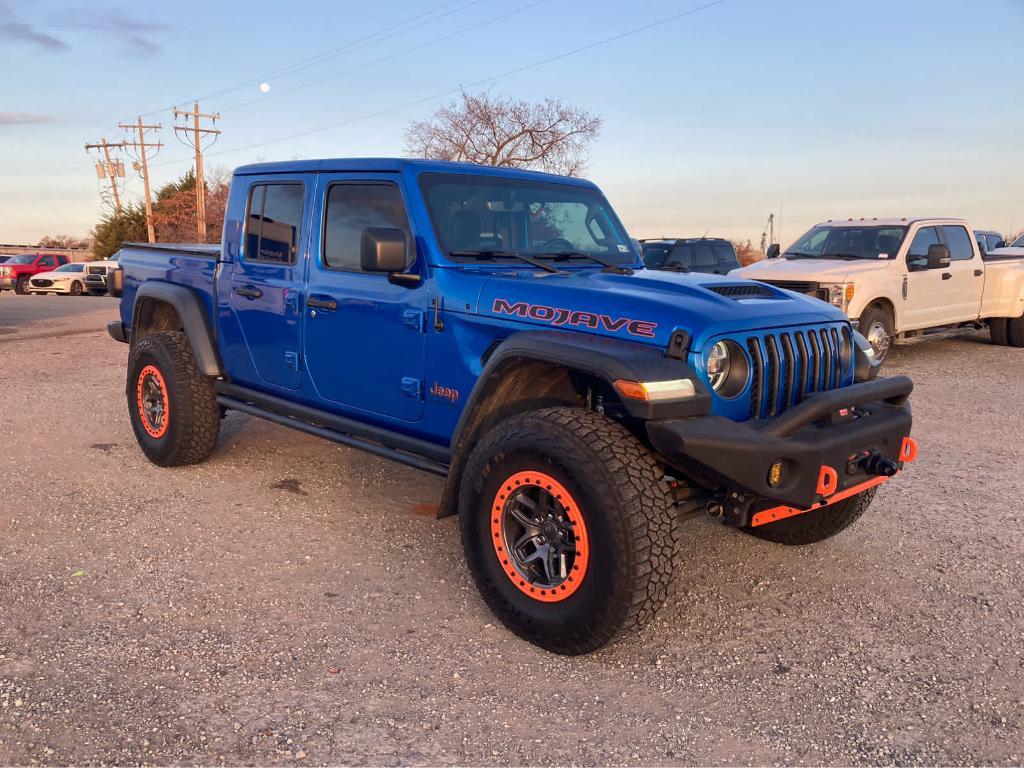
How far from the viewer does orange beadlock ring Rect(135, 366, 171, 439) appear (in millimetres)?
5797

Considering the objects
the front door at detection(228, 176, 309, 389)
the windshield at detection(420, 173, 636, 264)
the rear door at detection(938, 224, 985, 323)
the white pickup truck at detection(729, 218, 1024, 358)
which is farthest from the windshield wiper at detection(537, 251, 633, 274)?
the rear door at detection(938, 224, 985, 323)

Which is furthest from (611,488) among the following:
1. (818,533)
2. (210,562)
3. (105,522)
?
(105,522)

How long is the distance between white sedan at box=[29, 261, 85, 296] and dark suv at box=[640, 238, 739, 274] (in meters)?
20.4

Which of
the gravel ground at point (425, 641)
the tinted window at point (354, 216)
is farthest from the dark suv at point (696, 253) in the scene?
the tinted window at point (354, 216)

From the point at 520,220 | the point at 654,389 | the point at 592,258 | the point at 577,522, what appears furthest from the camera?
the point at 592,258

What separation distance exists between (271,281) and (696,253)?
1180cm

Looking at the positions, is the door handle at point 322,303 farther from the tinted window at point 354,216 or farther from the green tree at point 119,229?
the green tree at point 119,229

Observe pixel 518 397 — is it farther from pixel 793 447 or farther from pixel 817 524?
pixel 817 524

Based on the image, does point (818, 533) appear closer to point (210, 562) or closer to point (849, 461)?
point (849, 461)

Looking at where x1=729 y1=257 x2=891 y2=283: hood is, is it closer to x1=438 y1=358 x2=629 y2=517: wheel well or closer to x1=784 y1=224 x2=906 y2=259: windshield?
x1=784 y1=224 x2=906 y2=259: windshield

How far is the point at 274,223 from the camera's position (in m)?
5.11

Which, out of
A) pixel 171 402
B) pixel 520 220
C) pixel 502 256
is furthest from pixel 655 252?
pixel 502 256

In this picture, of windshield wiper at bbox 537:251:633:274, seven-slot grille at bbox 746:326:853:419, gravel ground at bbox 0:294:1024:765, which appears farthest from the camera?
windshield wiper at bbox 537:251:633:274

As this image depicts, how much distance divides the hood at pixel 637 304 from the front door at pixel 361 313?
0.36 metres
